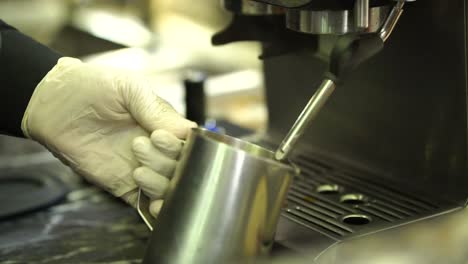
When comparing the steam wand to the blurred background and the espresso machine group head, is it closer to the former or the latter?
the espresso machine group head

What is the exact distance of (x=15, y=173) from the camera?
39.2 inches

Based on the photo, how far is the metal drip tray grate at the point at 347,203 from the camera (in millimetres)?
758

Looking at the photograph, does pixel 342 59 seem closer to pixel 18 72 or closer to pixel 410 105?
pixel 410 105

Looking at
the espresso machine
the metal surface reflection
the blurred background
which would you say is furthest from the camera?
the blurred background

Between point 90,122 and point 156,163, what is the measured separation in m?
0.11

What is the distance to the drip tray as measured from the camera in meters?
0.75

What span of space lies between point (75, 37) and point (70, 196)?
849 mm

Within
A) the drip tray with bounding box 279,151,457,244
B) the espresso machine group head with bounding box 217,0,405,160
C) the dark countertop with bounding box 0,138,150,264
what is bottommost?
the dark countertop with bounding box 0,138,150,264

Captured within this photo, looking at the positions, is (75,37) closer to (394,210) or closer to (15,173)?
(15,173)

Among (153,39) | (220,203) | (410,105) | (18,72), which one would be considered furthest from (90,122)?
(153,39)

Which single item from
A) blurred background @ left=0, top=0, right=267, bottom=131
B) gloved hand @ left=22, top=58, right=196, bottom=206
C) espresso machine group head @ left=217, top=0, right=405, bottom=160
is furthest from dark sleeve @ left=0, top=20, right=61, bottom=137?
blurred background @ left=0, top=0, right=267, bottom=131

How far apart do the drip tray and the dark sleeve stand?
27cm

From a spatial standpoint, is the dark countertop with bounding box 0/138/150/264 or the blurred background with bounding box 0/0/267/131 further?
the blurred background with bounding box 0/0/267/131

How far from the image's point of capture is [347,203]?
Answer: 2.67ft
